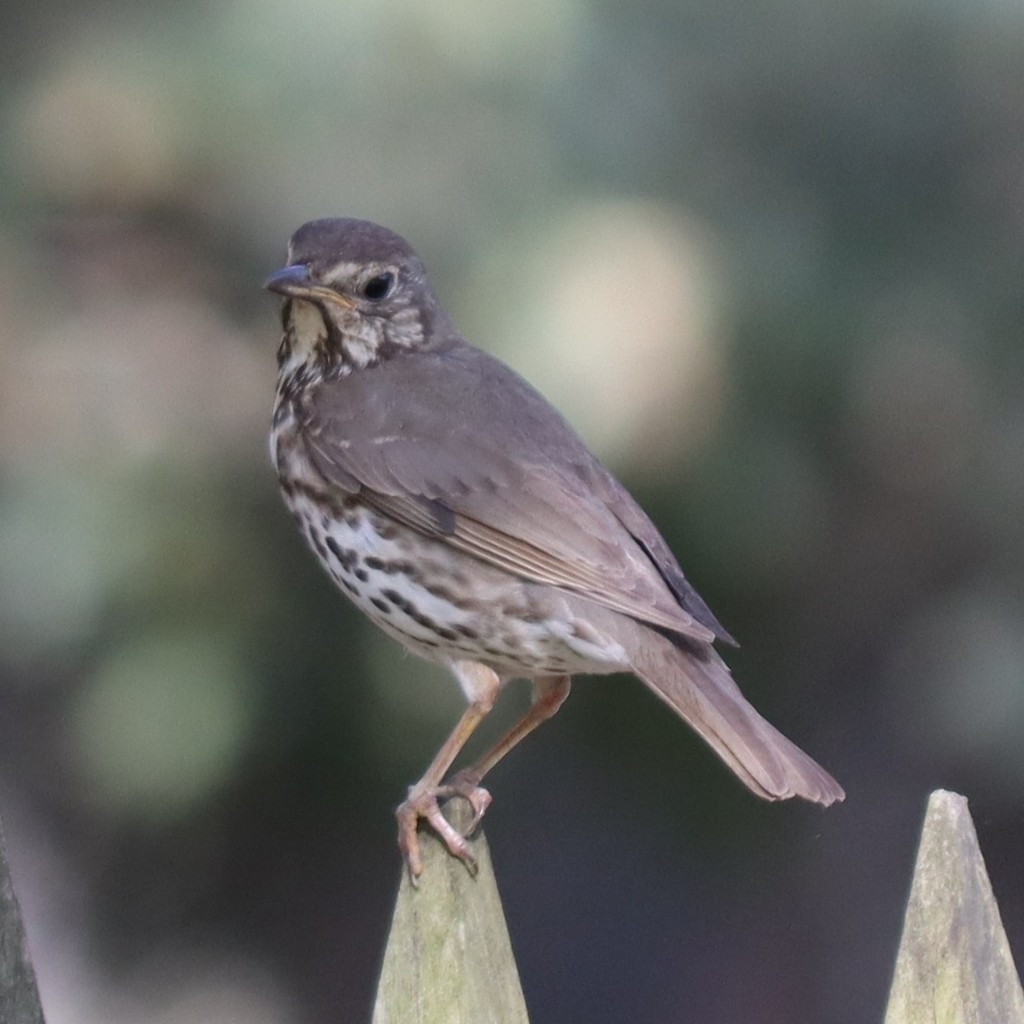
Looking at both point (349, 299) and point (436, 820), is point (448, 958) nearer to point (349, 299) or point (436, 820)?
point (436, 820)

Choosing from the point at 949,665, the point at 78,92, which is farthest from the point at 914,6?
the point at 78,92

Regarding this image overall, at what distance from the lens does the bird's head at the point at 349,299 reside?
2521 mm

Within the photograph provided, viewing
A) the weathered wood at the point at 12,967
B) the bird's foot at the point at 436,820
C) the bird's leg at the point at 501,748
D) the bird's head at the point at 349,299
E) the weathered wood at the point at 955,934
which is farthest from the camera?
the bird's head at the point at 349,299

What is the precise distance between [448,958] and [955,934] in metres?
0.46

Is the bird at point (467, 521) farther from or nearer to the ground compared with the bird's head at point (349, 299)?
nearer to the ground

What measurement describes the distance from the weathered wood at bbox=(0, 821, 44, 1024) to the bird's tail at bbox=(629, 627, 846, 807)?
877mm

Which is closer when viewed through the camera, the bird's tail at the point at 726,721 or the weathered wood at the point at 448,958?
the weathered wood at the point at 448,958

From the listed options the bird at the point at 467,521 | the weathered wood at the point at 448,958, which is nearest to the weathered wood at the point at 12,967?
the weathered wood at the point at 448,958

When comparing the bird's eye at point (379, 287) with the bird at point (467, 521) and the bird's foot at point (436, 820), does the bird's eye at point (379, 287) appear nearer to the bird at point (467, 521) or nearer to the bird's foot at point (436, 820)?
the bird at point (467, 521)

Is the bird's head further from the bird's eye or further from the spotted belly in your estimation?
the spotted belly

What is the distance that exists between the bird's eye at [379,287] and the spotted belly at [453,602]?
33 centimetres

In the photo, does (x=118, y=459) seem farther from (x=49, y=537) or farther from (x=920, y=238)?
(x=920, y=238)

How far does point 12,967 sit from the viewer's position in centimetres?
159

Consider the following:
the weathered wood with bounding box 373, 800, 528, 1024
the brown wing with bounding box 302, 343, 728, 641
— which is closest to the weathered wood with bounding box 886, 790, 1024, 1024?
the weathered wood with bounding box 373, 800, 528, 1024
